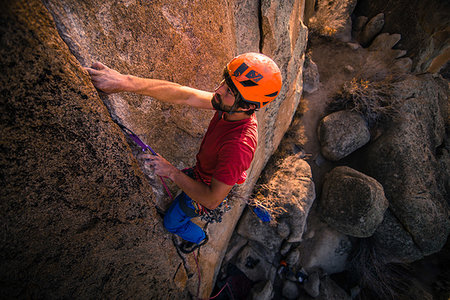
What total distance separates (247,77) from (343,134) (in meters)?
4.50

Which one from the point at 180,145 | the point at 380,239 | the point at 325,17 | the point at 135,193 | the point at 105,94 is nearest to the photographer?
the point at 105,94

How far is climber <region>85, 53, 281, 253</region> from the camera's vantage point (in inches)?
50.3

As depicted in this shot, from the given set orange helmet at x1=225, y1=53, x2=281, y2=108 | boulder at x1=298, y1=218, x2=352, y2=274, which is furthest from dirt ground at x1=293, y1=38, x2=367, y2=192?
orange helmet at x1=225, y1=53, x2=281, y2=108

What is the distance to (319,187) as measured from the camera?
200 inches

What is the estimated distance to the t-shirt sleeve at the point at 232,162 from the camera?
1273 millimetres

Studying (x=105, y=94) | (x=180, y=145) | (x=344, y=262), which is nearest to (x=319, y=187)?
(x=344, y=262)

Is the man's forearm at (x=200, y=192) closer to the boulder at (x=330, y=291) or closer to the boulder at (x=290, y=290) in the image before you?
the boulder at (x=290, y=290)

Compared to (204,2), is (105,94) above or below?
below

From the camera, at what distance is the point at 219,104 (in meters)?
1.57

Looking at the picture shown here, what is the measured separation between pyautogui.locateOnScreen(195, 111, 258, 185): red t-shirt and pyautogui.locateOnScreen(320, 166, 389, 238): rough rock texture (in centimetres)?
379

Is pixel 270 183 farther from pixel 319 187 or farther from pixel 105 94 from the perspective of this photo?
pixel 105 94

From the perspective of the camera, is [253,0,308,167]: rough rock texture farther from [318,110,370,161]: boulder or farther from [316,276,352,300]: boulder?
[316,276,352,300]: boulder

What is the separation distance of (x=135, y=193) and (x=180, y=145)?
30.8 inches

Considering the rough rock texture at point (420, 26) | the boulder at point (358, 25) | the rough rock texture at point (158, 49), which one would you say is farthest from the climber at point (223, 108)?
the rough rock texture at point (420, 26)
